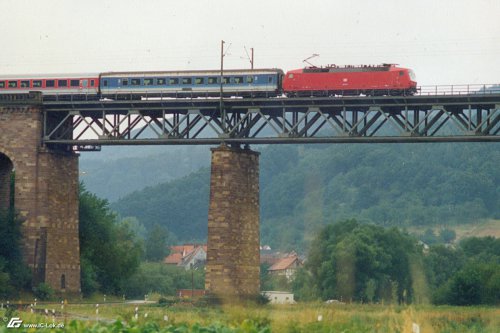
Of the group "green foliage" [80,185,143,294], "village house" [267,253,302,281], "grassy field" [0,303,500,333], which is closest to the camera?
"grassy field" [0,303,500,333]

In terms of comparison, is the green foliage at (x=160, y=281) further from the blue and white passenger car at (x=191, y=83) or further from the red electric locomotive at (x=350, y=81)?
the red electric locomotive at (x=350, y=81)

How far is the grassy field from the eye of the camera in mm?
35844

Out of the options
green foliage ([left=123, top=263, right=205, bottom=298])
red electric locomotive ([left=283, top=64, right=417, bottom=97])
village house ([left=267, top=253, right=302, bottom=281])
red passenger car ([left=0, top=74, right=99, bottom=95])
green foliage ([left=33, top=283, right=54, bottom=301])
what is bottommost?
green foliage ([left=33, top=283, right=54, bottom=301])

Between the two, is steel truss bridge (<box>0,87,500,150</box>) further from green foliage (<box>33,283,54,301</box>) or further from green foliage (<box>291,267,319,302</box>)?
green foliage (<box>291,267,319,302</box>)

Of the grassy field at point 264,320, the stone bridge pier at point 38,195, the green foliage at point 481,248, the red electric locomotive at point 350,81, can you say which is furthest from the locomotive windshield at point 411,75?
the green foliage at point 481,248

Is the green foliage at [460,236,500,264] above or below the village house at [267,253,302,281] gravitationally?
above

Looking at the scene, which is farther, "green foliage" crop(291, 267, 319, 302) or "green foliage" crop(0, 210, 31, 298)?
"green foliage" crop(291, 267, 319, 302)

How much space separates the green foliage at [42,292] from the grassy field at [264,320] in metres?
3.81

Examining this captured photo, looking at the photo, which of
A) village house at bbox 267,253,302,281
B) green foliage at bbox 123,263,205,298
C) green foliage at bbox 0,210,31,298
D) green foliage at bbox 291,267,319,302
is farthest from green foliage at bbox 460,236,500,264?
green foliage at bbox 0,210,31,298

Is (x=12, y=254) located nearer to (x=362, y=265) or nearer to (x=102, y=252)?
(x=102, y=252)

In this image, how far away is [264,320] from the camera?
4106 cm

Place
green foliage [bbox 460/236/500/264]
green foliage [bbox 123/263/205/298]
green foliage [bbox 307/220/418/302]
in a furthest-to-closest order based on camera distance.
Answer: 1. green foliage [bbox 460/236/500/264]
2. green foliage [bbox 123/263/205/298]
3. green foliage [bbox 307/220/418/302]

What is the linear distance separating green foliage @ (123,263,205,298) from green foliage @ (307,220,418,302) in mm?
13039

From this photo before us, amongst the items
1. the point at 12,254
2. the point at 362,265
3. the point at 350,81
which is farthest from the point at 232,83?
the point at 362,265
